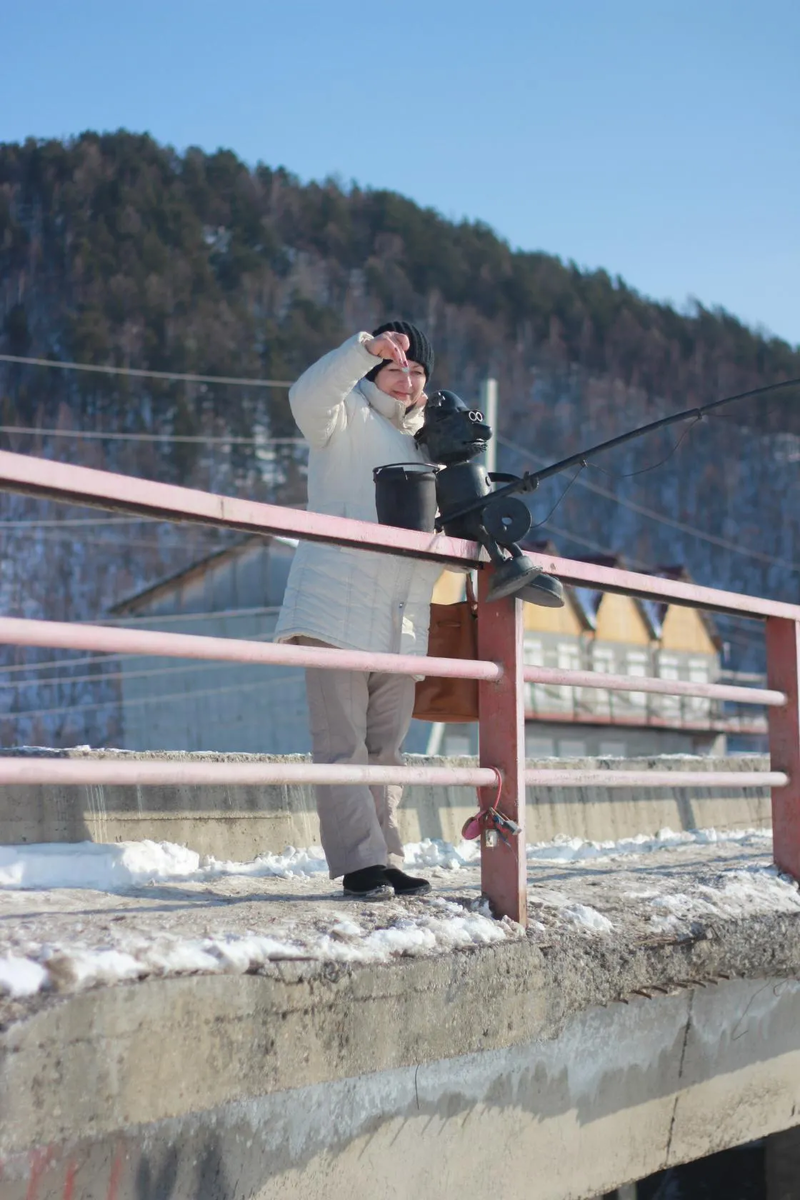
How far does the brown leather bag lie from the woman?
69 mm

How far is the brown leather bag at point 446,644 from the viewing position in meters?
3.87

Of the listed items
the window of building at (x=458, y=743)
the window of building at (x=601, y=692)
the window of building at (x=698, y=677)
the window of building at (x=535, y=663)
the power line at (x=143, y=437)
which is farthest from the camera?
the window of building at (x=698, y=677)

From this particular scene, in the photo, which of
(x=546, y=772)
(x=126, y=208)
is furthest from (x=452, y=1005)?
(x=126, y=208)

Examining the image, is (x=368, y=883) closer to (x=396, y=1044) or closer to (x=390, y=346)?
(x=396, y=1044)

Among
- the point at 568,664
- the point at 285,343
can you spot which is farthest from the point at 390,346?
A: the point at 285,343

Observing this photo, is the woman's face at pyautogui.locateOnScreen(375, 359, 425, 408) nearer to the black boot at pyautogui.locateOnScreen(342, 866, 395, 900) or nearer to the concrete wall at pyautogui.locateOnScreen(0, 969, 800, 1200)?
the black boot at pyautogui.locateOnScreen(342, 866, 395, 900)

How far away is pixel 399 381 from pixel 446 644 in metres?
0.81

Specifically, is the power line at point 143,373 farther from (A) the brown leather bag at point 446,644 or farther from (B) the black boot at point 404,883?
(B) the black boot at point 404,883

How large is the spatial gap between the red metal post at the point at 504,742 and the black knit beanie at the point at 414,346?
32.5 inches

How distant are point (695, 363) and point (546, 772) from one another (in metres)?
170

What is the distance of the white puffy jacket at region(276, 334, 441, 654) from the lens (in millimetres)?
3609

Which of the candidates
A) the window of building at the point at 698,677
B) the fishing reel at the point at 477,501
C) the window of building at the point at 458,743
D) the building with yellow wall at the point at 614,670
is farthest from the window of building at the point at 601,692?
the fishing reel at the point at 477,501

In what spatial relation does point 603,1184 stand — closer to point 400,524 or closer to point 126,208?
point 400,524

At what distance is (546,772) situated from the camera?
11.4 feet
